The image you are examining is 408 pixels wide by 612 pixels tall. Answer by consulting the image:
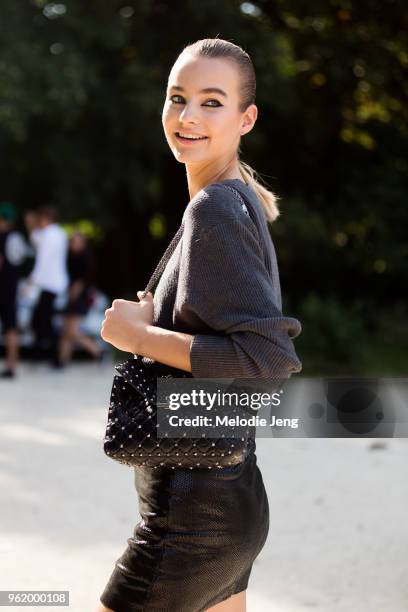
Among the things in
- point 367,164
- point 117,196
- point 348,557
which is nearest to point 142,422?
point 348,557

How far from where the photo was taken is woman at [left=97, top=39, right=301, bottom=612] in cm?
182

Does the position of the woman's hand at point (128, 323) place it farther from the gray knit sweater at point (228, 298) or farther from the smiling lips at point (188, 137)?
the smiling lips at point (188, 137)

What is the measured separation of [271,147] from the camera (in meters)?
18.0

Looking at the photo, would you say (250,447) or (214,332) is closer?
(214,332)

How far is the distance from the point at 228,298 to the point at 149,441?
32 cm

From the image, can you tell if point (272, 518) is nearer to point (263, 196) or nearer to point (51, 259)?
point (263, 196)

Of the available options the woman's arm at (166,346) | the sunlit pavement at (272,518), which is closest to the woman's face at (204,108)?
the woman's arm at (166,346)

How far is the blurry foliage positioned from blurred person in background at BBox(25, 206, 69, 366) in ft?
8.53

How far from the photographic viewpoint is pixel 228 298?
1814mm

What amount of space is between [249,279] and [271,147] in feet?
54.0

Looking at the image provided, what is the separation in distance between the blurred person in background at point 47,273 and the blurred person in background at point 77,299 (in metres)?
0.10

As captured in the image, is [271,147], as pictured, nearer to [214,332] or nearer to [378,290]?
[378,290]

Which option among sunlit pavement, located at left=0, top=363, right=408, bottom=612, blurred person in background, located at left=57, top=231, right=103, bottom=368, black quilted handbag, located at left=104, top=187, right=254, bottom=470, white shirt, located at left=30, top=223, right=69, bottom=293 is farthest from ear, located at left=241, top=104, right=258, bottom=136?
blurred person in background, located at left=57, top=231, right=103, bottom=368

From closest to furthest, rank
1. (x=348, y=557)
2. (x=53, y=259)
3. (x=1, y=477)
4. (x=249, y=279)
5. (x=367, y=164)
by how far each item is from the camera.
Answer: (x=249, y=279) < (x=348, y=557) < (x=1, y=477) < (x=53, y=259) < (x=367, y=164)
